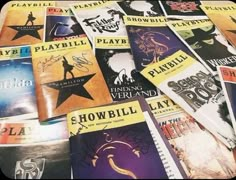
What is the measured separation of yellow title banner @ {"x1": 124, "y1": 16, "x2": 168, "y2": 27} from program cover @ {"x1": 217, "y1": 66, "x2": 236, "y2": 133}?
0.68ft

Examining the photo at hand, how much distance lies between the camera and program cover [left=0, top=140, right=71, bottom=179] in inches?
19.3

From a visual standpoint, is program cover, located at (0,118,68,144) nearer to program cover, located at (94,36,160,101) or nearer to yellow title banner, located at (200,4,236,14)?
program cover, located at (94,36,160,101)

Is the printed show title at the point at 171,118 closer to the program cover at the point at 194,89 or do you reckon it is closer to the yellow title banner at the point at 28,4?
the program cover at the point at 194,89

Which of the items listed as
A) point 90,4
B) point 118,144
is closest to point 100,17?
point 90,4

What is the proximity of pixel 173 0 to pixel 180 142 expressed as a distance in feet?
1.59

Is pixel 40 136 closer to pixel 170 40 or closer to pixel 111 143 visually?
pixel 111 143

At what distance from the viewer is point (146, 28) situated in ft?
2.49

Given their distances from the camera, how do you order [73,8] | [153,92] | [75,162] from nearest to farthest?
[75,162] < [153,92] < [73,8]

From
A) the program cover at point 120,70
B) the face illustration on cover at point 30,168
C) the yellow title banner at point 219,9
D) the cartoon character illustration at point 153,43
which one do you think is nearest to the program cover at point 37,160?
the face illustration on cover at point 30,168

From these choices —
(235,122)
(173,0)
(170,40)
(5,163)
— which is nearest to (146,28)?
(170,40)

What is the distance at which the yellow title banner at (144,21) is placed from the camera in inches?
30.4

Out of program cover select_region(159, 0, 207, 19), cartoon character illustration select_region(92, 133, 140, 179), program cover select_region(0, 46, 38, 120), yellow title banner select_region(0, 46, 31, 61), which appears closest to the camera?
cartoon character illustration select_region(92, 133, 140, 179)

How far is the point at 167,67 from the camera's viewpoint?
654 millimetres
